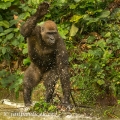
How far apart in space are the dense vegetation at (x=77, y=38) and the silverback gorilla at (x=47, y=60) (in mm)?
855

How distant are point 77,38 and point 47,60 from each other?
291 centimetres

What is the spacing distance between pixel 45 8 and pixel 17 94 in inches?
111

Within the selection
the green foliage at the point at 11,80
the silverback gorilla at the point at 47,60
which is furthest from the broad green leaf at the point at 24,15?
the silverback gorilla at the point at 47,60

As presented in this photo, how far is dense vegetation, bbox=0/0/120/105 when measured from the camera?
999cm

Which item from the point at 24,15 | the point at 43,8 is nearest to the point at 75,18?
the point at 24,15

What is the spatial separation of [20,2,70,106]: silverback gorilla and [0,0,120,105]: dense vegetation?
2.81 ft

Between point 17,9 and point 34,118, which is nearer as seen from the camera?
point 34,118

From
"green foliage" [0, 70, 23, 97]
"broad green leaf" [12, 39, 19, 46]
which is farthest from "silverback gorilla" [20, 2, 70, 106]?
"broad green leaf" [12, 39, 19, 46]

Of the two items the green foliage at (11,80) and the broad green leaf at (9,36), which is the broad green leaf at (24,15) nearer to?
the broad green leaf at (9,36)

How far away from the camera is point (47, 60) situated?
30.1 feet

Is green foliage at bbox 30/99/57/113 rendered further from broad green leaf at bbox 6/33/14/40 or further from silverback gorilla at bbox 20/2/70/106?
broad green leaf at bbox 6/33/14/40

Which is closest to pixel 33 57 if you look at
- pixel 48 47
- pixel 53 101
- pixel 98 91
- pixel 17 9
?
pixel 48 47

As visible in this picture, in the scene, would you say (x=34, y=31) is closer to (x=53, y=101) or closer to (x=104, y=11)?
(x=53, y=101)

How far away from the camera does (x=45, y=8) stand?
A: 8.16 m
